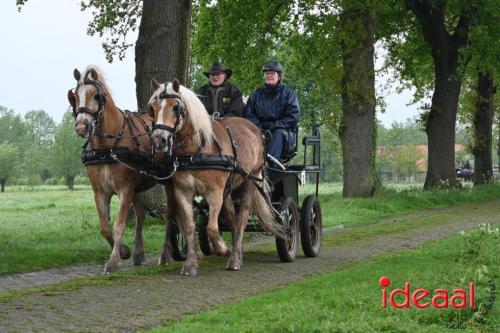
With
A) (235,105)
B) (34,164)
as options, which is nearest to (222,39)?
(235,105)

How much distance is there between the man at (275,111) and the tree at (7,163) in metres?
88.1

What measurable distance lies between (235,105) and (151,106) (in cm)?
267

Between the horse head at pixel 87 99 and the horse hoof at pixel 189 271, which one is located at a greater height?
the horse head at pixel 87 99

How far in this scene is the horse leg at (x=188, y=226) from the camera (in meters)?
9.87

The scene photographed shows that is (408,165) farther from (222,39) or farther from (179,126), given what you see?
(179,126)

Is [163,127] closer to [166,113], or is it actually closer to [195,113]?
[166,113]

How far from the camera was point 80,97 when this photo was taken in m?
10.1

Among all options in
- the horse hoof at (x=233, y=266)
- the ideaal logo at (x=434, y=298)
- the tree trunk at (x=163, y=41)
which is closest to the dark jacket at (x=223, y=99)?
the horse hoof at (x=233, y=266)

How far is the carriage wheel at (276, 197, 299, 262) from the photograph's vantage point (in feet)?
37.6

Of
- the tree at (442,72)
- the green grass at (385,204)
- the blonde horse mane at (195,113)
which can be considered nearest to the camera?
the blonde horse mane at (195,113)

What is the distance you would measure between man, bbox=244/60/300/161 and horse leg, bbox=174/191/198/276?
223 cm

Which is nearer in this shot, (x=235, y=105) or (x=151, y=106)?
(x=151, y=106)

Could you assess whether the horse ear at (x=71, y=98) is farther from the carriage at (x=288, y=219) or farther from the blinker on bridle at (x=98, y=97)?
the carriage at (x=288, y=219)

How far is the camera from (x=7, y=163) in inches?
3930
